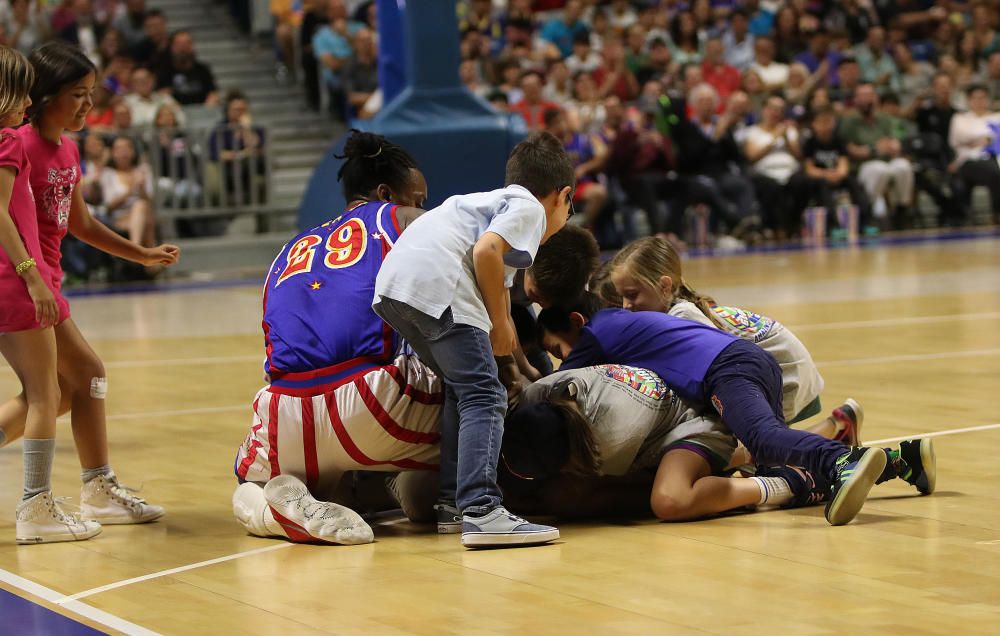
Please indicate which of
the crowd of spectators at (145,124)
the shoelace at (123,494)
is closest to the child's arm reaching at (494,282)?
the shoelace at (123,494)

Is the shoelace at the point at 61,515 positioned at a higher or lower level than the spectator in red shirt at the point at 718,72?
lower

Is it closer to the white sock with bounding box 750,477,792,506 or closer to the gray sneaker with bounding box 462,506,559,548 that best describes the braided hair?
the gray sneaker with bounding box 462,506,559,548

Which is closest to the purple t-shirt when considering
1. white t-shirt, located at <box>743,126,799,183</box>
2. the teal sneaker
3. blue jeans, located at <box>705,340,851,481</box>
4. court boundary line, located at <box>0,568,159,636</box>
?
blue jeans, located at <box>705,340,851,481</box>

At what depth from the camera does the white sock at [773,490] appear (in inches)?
193

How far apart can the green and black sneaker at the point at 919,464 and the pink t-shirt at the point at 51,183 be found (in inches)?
108

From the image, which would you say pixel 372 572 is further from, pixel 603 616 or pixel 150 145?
pixel 150 145

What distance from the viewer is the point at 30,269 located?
4.60 m

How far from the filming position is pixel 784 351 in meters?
5.52

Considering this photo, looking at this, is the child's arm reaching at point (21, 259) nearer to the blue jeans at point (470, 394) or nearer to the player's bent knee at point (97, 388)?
the player's bent knee at point (97, 388)

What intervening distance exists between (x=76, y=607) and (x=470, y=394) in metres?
1.26

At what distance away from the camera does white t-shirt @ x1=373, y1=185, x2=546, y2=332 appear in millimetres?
4520

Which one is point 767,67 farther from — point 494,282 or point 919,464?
point 494,282

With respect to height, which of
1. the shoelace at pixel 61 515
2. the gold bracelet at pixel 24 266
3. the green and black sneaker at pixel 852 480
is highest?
the gold bracelet at pixel 24 266

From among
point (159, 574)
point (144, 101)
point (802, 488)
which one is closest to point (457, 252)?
point (159, 574)
